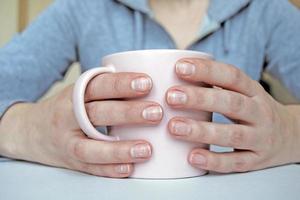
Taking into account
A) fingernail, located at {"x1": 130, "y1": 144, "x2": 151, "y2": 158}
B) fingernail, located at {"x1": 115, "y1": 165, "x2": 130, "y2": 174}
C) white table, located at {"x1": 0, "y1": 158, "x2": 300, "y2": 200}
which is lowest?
white table, located at {"x1": 0, "y1": 158, "x2": 300, "y2": 200}

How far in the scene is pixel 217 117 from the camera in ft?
2.27

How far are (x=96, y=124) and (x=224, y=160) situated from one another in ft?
0.45

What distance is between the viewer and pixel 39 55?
0.73 metres


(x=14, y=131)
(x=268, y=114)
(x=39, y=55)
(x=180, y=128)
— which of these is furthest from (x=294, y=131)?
(x=39, y=55)

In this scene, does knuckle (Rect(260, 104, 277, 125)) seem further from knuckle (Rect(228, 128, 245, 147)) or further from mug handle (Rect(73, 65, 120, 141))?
mug handle (Rect(73, 65, 120, 141))

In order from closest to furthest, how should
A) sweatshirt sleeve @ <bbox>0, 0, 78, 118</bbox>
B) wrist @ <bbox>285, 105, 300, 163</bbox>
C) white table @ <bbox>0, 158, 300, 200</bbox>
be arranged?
white table @ <bbox>0, 158, 300, 200</bbox> < wrist @ <bbox>285, 105, 300, 163</bbox> < sweatshirt sleeve @ <bbox>0, 0, 78, 118</bbox>

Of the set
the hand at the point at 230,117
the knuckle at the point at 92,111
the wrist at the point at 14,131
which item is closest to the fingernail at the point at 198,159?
the hand at the point at 230,117

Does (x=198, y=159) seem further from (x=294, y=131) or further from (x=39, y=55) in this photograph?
(x=39, y=55)

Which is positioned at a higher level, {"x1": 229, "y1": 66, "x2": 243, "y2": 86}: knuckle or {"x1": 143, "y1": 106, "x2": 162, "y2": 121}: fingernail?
{"x1": 229, "y1": 66, "x2": 243, "y2": 86}: knuckle

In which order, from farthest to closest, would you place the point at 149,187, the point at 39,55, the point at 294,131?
the point at 39,55 → the point at 294,131 → the point at 149,187

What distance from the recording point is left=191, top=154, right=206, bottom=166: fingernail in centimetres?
35

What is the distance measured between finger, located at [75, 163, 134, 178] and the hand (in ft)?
0.21

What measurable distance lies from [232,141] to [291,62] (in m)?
0.44

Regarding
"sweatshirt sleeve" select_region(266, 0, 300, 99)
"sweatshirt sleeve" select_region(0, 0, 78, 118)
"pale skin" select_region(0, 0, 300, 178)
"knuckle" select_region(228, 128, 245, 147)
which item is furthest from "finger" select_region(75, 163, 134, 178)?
"sweatshirt sleeve" select_region(266, 0, 300, 99)
